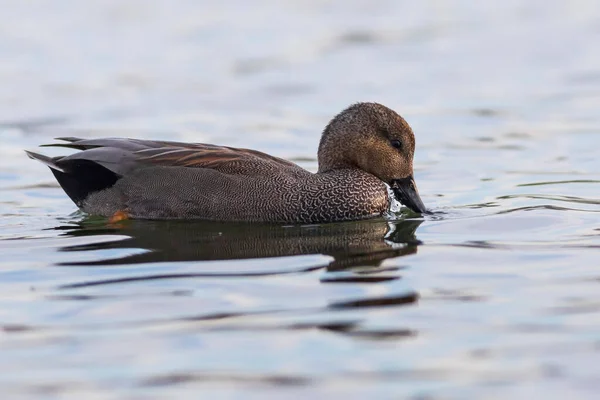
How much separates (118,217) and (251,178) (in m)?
1.05

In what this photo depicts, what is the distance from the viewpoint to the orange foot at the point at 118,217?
375 inches

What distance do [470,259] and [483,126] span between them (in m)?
5.93

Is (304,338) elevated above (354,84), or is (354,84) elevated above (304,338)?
(354,84)

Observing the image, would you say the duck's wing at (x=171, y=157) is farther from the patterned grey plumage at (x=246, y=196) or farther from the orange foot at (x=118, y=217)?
the orange foot at (x=118, y=217)

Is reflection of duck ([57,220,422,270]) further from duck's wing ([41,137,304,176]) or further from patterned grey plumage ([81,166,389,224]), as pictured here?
duck's wing ([41,137,304,176])

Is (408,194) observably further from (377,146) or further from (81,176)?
(81,176)

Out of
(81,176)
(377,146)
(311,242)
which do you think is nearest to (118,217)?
(81,176)

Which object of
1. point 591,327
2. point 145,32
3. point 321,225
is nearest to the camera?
point 591,327

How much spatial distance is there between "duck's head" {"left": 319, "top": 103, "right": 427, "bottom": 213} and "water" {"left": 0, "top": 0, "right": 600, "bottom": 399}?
1.27ft

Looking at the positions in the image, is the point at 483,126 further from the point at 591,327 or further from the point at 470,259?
the point at 591,327

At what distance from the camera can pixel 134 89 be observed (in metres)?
15.9

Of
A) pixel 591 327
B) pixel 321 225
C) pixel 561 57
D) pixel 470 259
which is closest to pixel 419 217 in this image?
pixel 321 225

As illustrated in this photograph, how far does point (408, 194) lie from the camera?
9633 mm

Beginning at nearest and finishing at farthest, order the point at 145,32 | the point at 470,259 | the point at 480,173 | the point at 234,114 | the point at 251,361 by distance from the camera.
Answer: the point at 251,361 → the point at 470,259 → the point at 480,173 → the point at 234,114 → the point at 145,32
